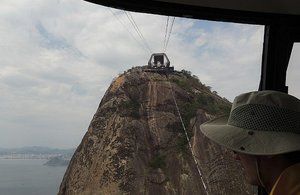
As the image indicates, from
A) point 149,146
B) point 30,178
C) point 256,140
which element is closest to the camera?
point 256,140

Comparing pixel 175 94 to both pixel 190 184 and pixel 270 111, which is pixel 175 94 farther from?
pixel 270 111

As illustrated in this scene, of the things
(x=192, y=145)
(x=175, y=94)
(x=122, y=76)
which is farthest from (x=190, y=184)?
(x=122, y=76)

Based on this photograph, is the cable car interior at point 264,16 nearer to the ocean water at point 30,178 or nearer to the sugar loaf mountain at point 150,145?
the ocean water at point 30,178

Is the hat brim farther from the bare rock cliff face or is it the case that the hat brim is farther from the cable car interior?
the bare rock cliff face

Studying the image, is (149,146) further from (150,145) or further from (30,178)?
(30,178)

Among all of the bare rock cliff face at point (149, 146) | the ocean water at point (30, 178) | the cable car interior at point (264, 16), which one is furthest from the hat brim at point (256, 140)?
the bare rock cliff face at point (149, 146)

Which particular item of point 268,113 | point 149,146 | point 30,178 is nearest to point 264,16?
point 268,113
